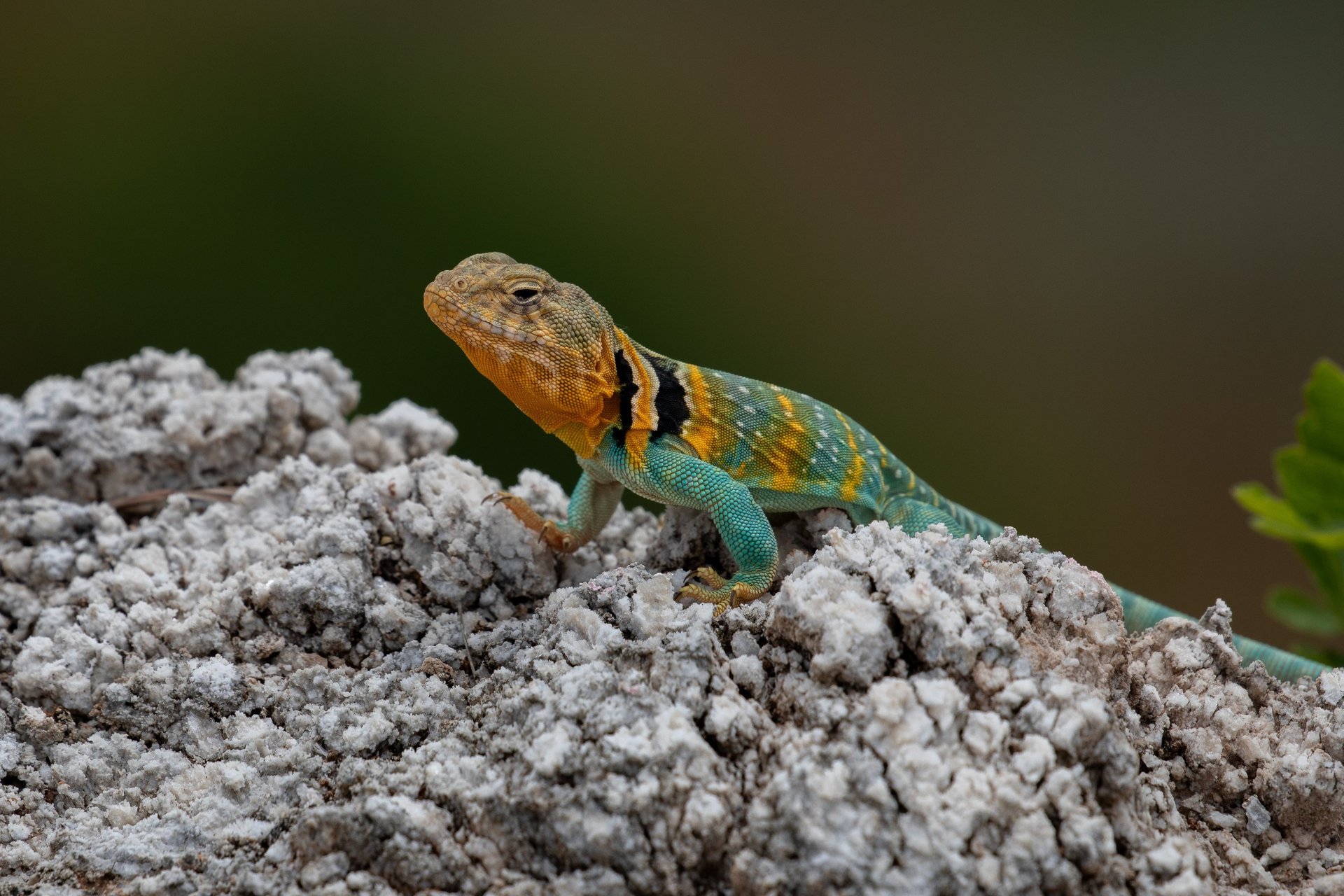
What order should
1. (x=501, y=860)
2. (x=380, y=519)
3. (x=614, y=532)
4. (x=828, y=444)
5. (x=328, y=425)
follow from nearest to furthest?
(x=501, y=860)
(x=380, y=519)
(x=828, y=444)
(x=614, y=532)
(x=328, y=425)

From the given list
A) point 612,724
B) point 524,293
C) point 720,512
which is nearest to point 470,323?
point 524,293

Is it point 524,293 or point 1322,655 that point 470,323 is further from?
point 1322,655

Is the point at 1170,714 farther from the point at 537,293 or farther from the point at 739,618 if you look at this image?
the point at 537,293

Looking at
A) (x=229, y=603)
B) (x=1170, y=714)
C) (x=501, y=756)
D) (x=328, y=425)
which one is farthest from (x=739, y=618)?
(x=328, y=425)

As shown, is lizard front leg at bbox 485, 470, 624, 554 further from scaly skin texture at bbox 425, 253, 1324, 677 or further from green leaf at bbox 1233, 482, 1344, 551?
green leaf at bbox 1233, 482, 1344, 551

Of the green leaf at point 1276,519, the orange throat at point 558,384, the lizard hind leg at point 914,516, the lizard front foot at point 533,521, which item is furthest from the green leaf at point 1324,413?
the lizard front foot at point 533,521

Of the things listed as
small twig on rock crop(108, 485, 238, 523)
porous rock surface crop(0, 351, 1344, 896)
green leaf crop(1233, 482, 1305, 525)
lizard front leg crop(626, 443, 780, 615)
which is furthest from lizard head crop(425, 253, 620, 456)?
green leaf crop(1233, 482, 1305, 525)
